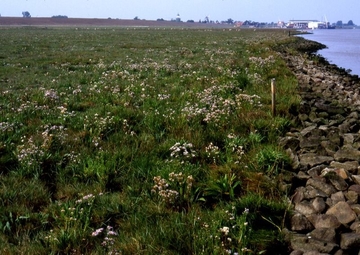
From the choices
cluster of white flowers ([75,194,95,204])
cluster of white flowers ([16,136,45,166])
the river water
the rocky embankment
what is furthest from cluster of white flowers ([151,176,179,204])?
the river water

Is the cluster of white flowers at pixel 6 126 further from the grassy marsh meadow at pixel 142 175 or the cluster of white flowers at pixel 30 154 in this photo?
the cluster of white flowers at pixel 30 154

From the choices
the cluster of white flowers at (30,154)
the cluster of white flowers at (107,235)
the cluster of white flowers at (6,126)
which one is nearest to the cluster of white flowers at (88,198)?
the cluster of white flowers at (107,235)

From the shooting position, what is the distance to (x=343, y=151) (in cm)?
729

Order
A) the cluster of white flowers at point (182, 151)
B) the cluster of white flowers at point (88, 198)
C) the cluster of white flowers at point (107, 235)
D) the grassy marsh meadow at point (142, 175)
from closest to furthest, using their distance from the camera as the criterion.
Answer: the cluster of white flowers at point (107, 235) < the grassy marsh meadow at point (142, 175) < the cluster of white flowers at point (88, 198) < the cluster of white flowers at point (182, 151)

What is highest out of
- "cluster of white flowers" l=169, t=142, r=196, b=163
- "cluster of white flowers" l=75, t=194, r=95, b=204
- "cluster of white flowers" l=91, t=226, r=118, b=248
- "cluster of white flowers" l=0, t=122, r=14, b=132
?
"cluster of white flowers" l=0, t=122, r=14, b=132

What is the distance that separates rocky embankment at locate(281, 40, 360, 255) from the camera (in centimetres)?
461

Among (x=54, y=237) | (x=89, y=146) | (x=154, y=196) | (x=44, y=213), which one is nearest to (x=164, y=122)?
(x=89, y=146)

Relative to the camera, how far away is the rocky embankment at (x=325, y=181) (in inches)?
182

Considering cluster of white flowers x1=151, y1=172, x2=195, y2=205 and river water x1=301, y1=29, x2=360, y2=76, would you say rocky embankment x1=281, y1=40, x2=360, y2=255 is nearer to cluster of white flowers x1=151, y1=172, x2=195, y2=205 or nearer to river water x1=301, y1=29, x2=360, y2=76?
cluster of white flowers x1=151, y1=172, x2=195, y2=205

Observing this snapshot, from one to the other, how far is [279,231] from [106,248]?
224cm

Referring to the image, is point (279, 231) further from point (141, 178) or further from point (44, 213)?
point (44, 213)

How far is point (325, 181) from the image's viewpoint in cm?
610

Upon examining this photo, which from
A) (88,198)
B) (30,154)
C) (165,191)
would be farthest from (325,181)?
(30,154)

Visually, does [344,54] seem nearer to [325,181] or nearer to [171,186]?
[325,181]
